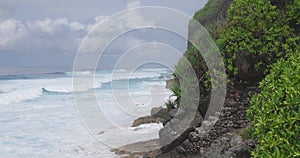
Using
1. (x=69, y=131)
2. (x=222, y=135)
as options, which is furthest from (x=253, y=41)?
(x=69, y=131)

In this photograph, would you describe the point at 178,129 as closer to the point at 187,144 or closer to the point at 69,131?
the point at 187,144

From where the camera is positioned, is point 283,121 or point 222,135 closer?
point 283,121

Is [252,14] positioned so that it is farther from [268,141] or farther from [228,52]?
[268,141]

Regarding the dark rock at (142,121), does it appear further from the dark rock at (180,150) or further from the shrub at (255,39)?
the shrub at (255,39)

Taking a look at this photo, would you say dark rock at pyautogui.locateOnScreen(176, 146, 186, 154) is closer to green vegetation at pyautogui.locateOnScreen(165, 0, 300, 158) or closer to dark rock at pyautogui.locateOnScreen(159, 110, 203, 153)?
dark rock at pyautogui.locateOnScreen(159, 110, 203, 153)

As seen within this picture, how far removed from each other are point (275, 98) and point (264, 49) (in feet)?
11.6

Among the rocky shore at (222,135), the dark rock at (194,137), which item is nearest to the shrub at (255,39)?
the rocky shore at (222,135)

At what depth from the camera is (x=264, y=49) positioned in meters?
7.09

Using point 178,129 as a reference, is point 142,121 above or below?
above

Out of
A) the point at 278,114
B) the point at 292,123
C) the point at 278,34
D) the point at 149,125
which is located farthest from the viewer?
the point at 149,125

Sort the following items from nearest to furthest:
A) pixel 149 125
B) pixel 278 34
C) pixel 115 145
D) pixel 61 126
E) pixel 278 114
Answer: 1. pixel 278 114
2. pixel 278 34
3. pixel 115 145
4. pixel 149 125
5. pixel 61 126

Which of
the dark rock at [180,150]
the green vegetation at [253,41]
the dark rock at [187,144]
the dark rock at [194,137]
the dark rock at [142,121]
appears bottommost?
the dark rock at [180,150]

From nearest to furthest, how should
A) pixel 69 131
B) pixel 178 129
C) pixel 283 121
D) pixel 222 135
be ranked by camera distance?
pixel 283 121 < pixel 222 135 < pixel 178 129 < pixel 69 131

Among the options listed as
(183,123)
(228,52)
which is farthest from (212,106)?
(228,52)
